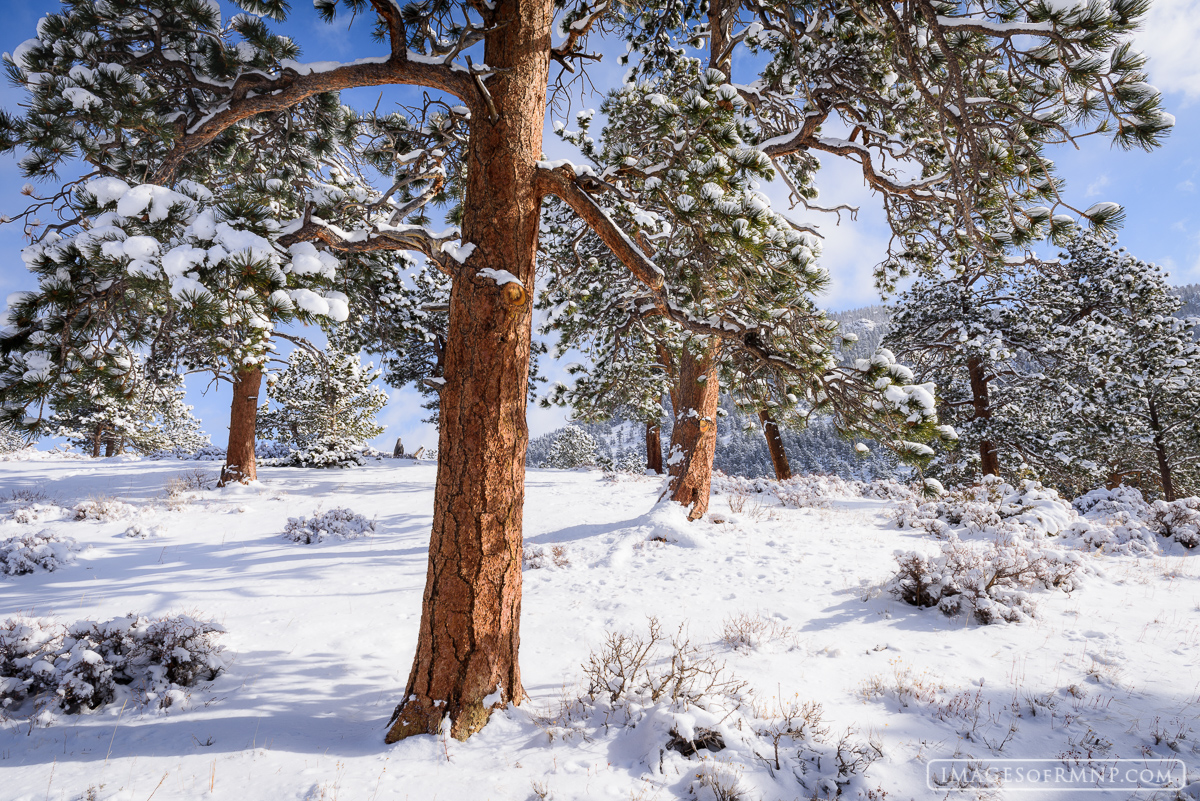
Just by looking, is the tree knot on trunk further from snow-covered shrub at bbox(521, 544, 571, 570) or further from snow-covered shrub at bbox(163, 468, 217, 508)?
snow-covered shrub at bbox(163, 468, 217, 508)

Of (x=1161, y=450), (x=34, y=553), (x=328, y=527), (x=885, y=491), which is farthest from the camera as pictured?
(x=1161, y=450)

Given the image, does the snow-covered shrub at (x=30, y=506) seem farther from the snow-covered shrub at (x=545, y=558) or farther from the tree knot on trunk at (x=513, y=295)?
the tree knot on trunk at (x=513, y=295)

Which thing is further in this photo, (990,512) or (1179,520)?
(990,512)

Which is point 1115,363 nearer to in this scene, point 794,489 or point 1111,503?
point 1111,503

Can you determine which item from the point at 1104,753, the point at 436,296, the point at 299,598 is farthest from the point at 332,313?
the point at 436,296

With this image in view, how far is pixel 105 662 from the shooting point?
12.6ft

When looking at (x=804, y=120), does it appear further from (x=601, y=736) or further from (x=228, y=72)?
(x=601, y=736)

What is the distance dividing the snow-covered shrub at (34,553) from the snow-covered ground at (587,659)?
0.80 feet

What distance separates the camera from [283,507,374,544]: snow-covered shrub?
8102mm

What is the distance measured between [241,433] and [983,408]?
73.1ft

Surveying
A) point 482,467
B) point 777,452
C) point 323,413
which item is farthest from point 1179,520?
point 323,413

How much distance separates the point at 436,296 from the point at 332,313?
14014 millimetres

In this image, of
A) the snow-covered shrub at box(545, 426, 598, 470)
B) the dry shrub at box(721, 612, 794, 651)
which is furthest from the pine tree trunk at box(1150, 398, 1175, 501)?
the snow-covered shrub at box(545, 426, 598, 470)

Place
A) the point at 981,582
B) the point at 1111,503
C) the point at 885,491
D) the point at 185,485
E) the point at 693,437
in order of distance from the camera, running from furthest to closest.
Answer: the point at 885,491 < the point at 185,485 < the point at 1111,503 < the point at 693,437 < the point at 981,582
